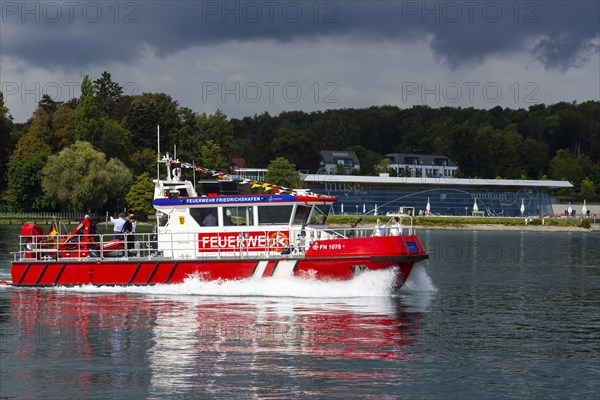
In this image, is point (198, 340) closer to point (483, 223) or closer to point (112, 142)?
point (112, 142)

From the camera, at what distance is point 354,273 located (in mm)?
33656

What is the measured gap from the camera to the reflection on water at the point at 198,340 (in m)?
21.5

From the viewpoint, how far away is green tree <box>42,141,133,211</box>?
105812mm

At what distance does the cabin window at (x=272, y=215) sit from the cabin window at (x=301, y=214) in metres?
0.37

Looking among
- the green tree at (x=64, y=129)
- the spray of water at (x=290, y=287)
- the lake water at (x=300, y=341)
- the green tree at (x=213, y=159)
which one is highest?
the green tree at (x=64, y=129)

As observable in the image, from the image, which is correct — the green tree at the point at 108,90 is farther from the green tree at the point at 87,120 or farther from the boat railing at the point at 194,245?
the boat railing at the point at 194,245

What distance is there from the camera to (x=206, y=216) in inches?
1401

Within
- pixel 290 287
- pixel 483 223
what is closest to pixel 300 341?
pixel 290 287

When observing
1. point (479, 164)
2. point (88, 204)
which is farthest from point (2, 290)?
point (479, 164)

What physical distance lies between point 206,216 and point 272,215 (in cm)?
261

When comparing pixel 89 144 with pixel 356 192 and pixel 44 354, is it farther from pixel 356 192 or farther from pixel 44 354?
pixel 44 354

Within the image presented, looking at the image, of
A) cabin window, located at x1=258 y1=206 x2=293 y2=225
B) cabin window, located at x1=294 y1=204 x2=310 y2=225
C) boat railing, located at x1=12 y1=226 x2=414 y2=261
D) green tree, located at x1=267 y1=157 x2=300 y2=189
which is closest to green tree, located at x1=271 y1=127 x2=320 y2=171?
green tree, located at x1=267 y1=157 x2=300 y2=189

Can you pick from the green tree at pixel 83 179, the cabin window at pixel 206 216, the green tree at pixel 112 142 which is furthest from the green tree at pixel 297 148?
the cabin window at pixel 206 216

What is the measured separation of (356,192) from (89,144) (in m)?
67.2
